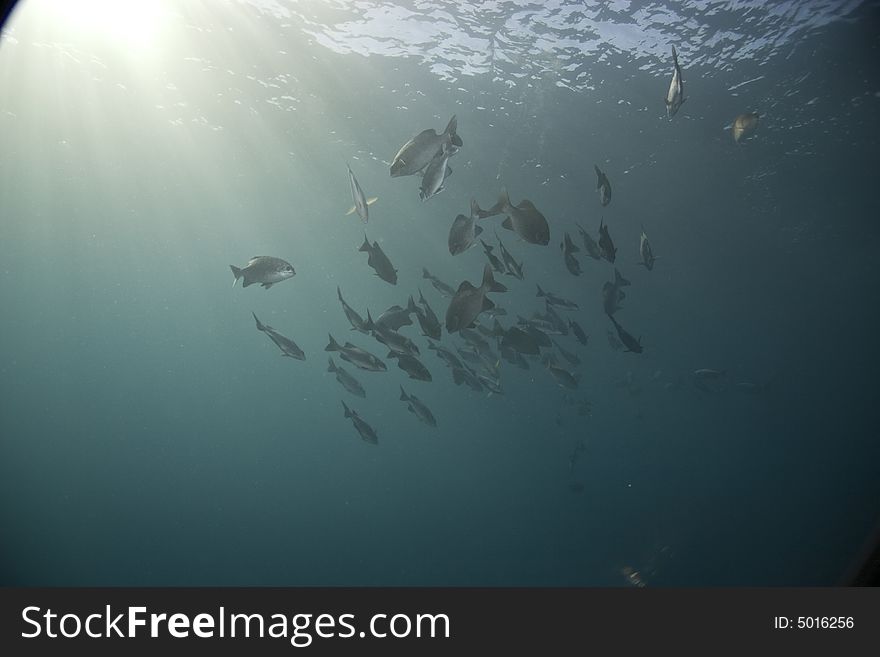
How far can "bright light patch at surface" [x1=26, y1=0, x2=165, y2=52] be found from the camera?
39.9ft

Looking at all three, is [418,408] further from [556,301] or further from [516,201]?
[516,201]

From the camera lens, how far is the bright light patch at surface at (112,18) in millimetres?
12172

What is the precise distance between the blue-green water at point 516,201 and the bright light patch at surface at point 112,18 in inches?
3.9

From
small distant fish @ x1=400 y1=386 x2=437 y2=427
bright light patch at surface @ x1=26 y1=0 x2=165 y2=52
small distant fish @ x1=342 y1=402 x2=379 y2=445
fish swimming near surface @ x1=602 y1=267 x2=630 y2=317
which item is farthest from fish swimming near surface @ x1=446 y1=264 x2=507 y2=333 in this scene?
bright light patch at surface @ x1=26 y1=0 x2=165 y2=52

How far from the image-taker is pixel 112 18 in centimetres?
1285

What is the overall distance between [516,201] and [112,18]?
606 inches

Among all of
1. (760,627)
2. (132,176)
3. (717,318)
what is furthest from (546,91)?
(717,318)

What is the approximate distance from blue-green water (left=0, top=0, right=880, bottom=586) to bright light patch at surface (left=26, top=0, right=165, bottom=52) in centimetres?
10

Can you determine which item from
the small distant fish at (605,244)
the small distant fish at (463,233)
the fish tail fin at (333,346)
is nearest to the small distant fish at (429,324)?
the small distant fish at (463,233)

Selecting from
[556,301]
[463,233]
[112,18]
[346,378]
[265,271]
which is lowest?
[463,233]

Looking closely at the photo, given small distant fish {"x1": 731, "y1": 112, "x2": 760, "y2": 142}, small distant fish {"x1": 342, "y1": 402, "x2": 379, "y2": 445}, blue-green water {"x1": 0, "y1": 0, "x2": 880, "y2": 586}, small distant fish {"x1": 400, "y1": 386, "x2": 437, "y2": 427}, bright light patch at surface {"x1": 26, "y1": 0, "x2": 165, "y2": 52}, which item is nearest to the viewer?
small distant fish {"x1": 731, "y1": 112, "x2": 760, "y2": 142}

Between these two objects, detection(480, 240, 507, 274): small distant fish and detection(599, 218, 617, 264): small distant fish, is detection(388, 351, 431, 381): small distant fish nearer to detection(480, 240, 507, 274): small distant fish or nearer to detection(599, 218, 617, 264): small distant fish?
detection(480, 240, 507, 274): small distant fish

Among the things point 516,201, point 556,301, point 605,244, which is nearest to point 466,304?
point 605,244

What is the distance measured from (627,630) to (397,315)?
3865 mm
